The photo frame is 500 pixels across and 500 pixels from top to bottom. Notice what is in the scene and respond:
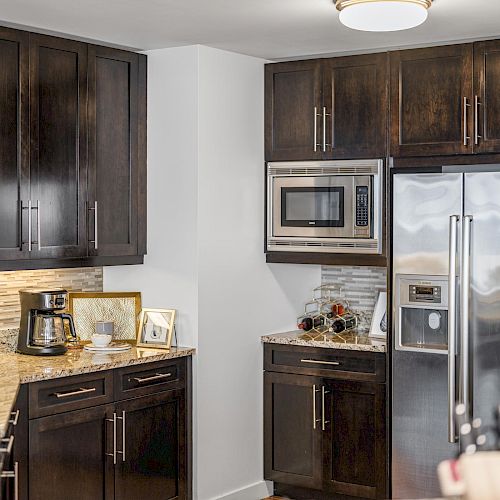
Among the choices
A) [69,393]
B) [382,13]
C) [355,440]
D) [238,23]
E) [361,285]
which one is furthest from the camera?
[361,285]

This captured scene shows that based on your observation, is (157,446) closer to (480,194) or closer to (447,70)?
(480,194)

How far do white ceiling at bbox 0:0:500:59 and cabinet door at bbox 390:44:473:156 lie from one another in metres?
0.09

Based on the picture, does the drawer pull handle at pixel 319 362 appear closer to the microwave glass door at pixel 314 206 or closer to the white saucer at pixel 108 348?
the microwave glass door at pixel 314 206

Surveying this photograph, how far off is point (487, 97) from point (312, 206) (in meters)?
1.09

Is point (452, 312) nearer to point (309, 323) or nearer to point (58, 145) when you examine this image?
point (309, 323)

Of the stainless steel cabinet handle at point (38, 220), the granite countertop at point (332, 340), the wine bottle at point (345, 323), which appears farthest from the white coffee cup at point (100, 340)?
the wine bottle at point (345, 323)

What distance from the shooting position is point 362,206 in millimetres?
4910

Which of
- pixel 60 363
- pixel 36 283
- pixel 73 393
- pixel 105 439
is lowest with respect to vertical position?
pixel 105 439

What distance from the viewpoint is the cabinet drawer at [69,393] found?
13.3ft

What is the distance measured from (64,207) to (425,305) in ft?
6.01

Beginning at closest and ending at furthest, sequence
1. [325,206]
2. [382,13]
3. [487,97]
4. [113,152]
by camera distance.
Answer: [382,13], [487,97], [113,152], [325,206]

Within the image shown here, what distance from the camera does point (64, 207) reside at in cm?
458

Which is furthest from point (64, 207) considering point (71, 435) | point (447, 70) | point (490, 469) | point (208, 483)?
point (490, 469)

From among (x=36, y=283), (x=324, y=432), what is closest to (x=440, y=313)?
(x=324, y=432)
